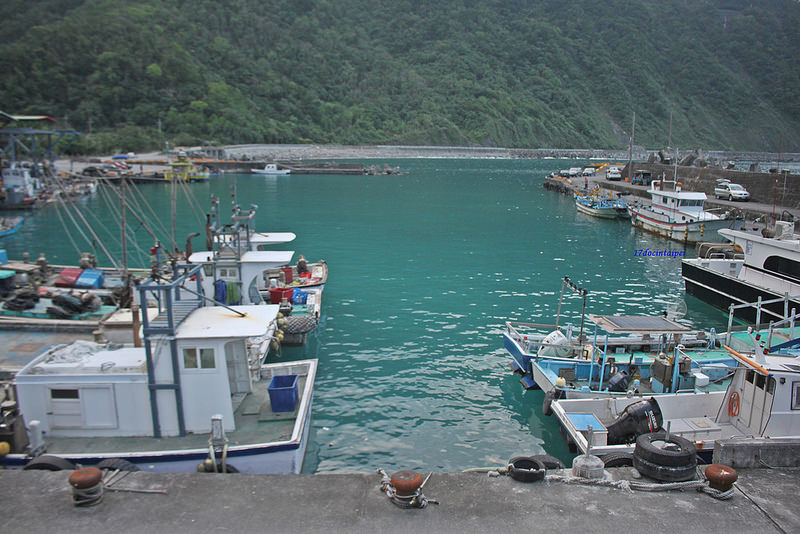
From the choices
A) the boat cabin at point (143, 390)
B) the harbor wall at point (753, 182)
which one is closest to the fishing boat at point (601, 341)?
the boat cabin at point (143, 390)

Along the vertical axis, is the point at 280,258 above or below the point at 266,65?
below

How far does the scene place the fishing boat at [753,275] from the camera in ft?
69.9

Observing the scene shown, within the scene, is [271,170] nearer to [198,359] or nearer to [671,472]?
[198,359]

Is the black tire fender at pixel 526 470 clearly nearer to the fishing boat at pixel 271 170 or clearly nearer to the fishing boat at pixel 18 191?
the fishing boat at pixel 18 191

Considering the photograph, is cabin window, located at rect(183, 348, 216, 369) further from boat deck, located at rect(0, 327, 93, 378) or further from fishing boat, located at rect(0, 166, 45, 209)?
fishing boat, located at rect(0, 166, 45, 209)

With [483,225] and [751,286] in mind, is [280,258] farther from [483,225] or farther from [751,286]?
[483,225]

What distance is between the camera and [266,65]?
610ft

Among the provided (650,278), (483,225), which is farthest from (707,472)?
(483,225)

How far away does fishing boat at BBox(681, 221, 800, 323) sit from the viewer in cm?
2130

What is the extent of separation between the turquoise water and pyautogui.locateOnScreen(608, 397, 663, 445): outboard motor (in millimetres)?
1274

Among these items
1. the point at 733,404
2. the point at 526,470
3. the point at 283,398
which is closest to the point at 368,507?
the point at 526,470

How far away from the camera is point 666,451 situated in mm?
8648

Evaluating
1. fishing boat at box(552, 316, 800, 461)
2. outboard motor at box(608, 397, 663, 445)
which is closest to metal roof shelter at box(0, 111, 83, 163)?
fishing boat at box(552, 316, 800, 461)

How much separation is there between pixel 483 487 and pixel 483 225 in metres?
41.7
